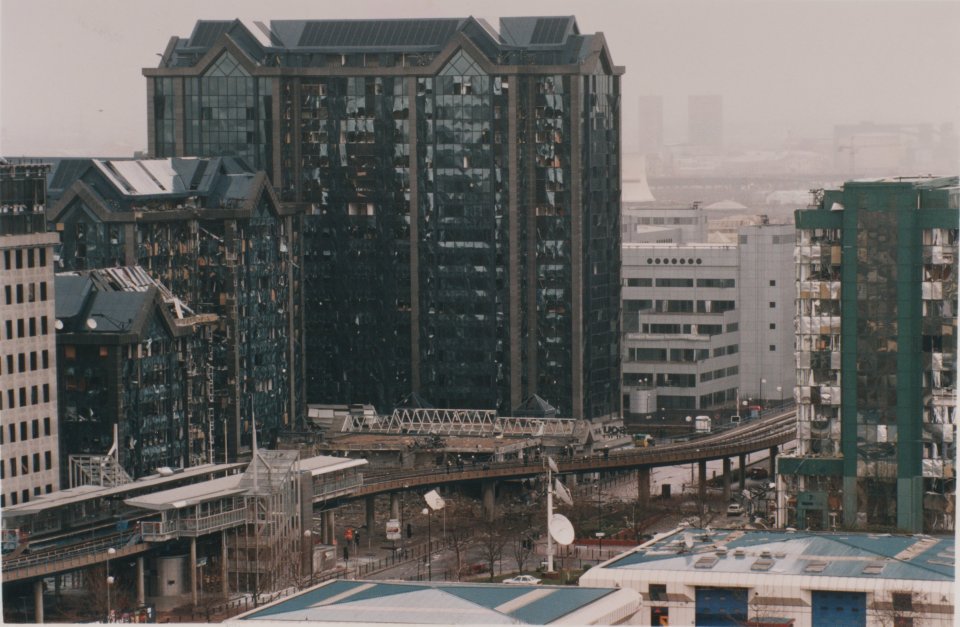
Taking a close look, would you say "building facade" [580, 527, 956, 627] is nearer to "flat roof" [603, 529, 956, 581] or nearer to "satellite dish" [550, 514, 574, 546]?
"flat roof" [603, 529, 956, 581]

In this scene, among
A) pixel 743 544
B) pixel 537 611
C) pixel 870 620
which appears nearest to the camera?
pixel 537 611

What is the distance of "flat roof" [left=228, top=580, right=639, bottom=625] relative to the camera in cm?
15575

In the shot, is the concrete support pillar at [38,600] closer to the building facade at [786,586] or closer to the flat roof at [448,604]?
the flat roof at [448,604]

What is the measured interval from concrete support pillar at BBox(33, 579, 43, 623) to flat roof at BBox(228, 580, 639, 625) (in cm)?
2869

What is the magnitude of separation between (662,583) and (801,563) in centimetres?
931

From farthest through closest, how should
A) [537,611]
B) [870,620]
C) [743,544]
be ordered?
1. [743,544]
2. [870,620]
3. [537,611]

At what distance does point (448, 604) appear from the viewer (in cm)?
15925

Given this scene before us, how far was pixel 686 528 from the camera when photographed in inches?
7805

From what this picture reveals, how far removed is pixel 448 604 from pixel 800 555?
99.7 feet

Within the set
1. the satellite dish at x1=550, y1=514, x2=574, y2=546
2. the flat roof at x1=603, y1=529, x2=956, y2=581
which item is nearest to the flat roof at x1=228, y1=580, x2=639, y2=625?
the flat roof at x1=603, y1=529, x2=956, y2=581

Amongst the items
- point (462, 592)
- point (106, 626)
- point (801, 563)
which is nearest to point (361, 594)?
point (462, 592)

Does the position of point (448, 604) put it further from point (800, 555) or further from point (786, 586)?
point (800, 555)

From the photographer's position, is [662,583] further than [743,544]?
No

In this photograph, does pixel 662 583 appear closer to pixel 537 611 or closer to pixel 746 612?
pixel 746 612
